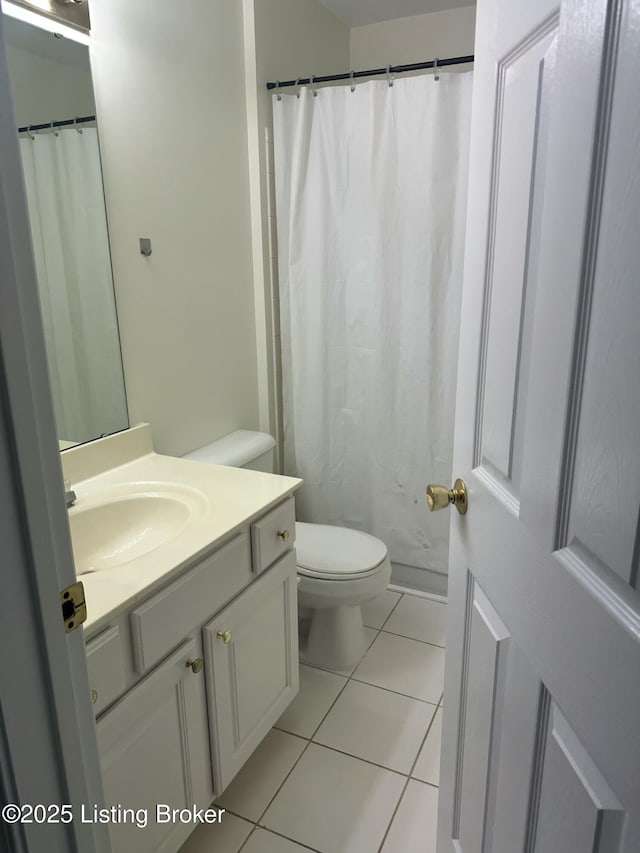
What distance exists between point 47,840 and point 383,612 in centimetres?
185

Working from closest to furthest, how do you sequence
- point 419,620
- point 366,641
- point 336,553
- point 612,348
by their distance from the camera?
point 612,348
point 336,553
point 366,641
point 419,620

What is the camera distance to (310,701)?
1.94 metres

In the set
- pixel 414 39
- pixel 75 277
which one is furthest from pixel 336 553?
pixel 414 39

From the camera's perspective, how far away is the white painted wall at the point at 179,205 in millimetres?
1678

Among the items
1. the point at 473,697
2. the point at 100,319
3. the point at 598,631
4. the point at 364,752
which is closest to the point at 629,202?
the point at 598,631

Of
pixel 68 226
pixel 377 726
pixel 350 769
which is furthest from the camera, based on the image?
pixel 377 726

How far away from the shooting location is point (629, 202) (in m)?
0.55

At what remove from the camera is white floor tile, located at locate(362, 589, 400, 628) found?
2.36 meters

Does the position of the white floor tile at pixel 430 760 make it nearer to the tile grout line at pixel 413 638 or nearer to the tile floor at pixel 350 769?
the tile floor at pixel 350 769

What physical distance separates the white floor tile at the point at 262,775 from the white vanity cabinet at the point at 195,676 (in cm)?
16

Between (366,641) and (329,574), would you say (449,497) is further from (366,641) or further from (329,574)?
(366,641)

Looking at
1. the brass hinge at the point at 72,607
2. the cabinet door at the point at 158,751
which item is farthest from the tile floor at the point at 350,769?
the brass hinge at the point at 72,607

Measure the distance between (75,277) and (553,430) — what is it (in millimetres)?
1377

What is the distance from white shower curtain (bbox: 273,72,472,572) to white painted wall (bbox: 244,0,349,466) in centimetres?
5
